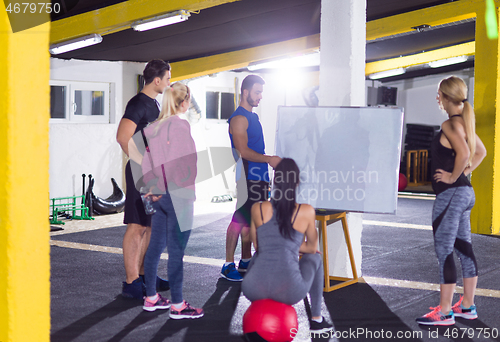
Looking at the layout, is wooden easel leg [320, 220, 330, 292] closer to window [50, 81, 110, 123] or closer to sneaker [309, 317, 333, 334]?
sneaker [309, 317, 333, 334]

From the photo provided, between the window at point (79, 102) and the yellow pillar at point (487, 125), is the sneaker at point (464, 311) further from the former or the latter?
the window at point (79, 102)

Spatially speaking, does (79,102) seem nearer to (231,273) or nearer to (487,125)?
(231,273)

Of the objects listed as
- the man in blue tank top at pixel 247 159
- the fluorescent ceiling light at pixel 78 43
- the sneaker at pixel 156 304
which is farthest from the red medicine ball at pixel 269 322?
the fluorescent ceiling light at pixel 78 43

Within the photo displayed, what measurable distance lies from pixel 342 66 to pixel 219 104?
759 centimetres

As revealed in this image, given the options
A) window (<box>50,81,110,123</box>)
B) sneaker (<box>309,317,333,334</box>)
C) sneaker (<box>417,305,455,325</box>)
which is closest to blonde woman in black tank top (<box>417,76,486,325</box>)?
sneaker (<box>417,305,455,325</box>)

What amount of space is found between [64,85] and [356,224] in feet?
21.4

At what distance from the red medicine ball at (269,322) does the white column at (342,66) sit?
176 cm

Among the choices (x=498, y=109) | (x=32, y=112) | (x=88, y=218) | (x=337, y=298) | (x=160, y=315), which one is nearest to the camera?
(x=32, y=112)

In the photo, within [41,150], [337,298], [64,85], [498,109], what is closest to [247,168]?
[337,298]

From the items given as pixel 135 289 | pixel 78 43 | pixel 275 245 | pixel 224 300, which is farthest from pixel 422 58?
pixel 275 245

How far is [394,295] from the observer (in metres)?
4.34

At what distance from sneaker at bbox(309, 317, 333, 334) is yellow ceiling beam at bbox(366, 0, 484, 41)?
222 inches

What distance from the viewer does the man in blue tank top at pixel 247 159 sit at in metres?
4.59

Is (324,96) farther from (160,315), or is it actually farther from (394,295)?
(160,315)
